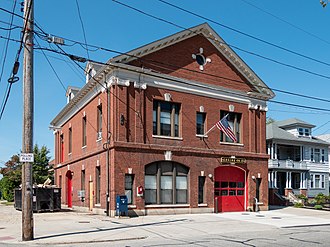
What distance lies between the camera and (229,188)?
30.7 m

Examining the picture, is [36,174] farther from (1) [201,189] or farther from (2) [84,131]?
(1) [201,189]

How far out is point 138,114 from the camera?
2620 cm

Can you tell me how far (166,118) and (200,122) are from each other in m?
2.81

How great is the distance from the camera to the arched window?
26.5 metres

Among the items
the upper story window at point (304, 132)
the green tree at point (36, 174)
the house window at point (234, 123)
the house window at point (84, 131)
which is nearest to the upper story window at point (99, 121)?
the house window at point (84, 131)

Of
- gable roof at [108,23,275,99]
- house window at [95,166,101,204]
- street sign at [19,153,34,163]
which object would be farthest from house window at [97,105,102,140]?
street sign at [19,153,34,163]

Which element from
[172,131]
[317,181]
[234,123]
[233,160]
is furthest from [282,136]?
[172,131]

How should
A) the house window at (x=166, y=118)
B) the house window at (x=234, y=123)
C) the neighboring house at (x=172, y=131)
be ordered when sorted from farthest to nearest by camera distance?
1. the house window at (x=234, y=123)
2. the house window at (x=166, y=118)
3. the neighboring house at (x=172, y=131)

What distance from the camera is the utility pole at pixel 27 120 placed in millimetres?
→ 15312

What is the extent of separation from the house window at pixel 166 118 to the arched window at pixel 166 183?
1959mm

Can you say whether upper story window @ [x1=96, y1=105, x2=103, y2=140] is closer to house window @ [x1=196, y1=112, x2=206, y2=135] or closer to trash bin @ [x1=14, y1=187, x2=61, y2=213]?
trash bin @ [x1=14, y1=187, x2=61, y2=213]

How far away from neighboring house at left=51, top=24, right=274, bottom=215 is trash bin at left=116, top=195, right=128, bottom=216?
1.56ft

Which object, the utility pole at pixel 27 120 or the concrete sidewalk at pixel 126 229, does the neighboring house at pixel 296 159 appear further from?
the utility pole at pixel 27 120

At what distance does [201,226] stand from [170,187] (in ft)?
22.3
